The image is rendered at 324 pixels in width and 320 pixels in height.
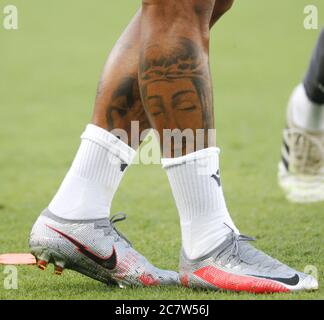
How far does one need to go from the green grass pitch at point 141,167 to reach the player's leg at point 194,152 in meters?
0.07

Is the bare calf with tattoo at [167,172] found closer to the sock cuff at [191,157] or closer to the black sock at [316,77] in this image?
the sock cuff at [191,157]

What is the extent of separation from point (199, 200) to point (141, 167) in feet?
7.69

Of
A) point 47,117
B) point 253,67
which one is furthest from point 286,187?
point 253,67

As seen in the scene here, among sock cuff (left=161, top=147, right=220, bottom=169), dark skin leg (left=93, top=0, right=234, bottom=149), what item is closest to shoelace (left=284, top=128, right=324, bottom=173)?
dark skin leg (left=93, top=0, right=234, bottom=149)

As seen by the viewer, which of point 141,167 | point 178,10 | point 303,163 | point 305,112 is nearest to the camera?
point 178,10

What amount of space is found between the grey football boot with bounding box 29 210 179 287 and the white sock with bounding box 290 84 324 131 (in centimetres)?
133

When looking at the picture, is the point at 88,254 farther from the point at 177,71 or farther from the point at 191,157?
the point at 177,71

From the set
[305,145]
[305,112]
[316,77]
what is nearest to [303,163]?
[305,145]

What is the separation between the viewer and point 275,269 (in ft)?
7.68

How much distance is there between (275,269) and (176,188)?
0.32 meters

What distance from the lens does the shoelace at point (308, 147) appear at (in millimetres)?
3680

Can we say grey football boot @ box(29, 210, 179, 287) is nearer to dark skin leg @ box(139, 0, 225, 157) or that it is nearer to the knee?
dark skin leg @ box(139, 0, 225, 157)

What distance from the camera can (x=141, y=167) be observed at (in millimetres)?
4688

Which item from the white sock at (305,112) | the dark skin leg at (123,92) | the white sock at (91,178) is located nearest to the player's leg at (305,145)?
the white sock at (305,112)
